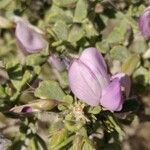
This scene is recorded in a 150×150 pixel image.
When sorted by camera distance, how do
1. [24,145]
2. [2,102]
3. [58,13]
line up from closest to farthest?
[2,102], [24,145], [58,13]

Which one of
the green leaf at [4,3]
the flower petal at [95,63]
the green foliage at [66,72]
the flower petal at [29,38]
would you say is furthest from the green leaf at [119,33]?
the flower petal at [95,63]

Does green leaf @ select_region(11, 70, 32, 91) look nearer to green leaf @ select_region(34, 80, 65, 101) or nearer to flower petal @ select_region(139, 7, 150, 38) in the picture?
green leaf @ select_region(34, 80, 65, 101)

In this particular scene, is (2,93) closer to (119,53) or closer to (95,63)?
(95,63)

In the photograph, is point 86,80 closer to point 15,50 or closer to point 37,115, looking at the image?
point 37,115

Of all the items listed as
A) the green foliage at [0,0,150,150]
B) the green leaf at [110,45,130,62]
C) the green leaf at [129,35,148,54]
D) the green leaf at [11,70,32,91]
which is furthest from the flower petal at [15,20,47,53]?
Answer: the green leaf at [129,35,148,54]

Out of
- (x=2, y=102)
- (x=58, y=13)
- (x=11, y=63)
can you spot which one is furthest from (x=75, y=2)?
(x=2, y=102)

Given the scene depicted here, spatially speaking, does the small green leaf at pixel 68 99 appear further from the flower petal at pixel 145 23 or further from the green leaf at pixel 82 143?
the flower petal at pixel 145 23
